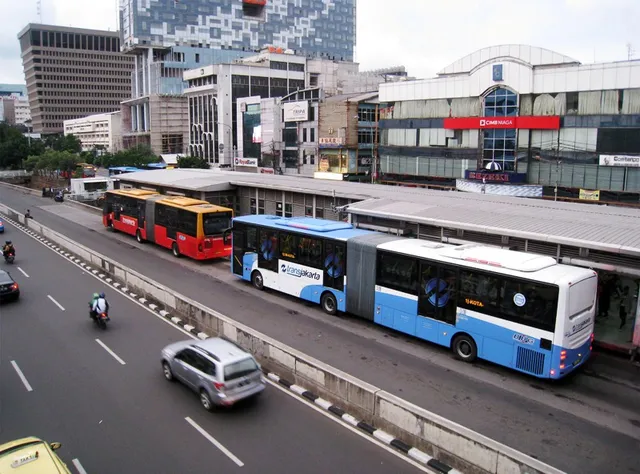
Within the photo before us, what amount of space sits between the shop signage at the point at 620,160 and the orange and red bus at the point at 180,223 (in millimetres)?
26890

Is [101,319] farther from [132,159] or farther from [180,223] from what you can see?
[132,159]

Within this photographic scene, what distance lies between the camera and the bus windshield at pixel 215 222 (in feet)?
86.7

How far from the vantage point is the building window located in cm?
4288

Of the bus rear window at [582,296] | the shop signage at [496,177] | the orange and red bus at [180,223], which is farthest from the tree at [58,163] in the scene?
the bus rear window at [582,296]

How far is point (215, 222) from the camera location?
26781 mm

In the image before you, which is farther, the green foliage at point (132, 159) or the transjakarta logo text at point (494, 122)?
the green foliage at point (132, 159)

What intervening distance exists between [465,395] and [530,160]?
3387cm

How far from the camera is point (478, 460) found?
347 inches

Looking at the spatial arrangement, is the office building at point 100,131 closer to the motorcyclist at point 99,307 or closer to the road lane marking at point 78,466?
the motorcyclist at point 99,307

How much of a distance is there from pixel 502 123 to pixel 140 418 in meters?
39.0

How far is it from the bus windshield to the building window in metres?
26.1

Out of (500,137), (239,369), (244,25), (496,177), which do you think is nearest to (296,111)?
(500,137)

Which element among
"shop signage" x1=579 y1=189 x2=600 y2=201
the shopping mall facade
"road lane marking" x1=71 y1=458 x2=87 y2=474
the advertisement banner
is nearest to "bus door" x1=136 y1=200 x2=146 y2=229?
"road lane marking" x1=71 y1=458 x2=87 y2=474

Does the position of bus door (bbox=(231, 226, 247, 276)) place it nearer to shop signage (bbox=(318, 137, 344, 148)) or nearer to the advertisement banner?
shop signage (bbox=(318, 137, 344, 148))
